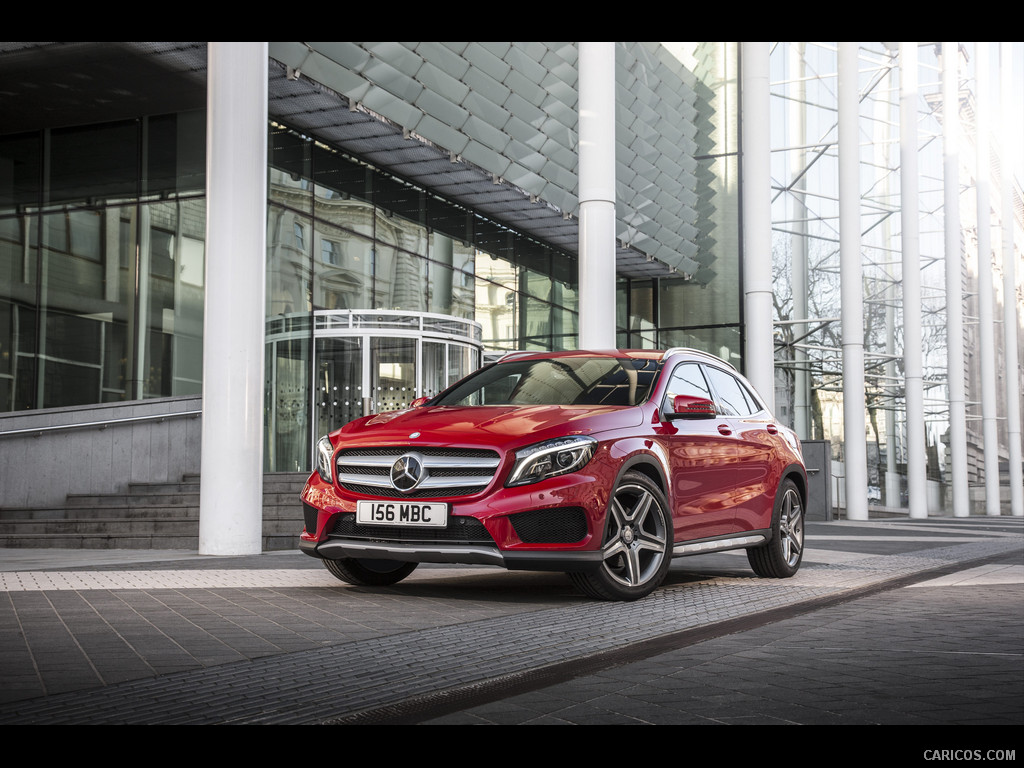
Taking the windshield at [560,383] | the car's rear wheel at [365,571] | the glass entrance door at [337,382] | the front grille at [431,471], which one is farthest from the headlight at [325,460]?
the glass entrance door at [337,382]

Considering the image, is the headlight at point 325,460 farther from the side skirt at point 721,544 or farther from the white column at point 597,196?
the white column at point 597,196

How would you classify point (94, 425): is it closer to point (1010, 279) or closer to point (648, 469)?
point (648, 469)

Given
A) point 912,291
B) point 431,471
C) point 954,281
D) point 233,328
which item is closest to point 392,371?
point 233,328

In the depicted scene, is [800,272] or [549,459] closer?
[549,459]

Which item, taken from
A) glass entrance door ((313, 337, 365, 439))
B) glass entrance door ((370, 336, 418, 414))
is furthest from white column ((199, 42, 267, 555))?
glass entrance door ((370, 336, 418, 414))

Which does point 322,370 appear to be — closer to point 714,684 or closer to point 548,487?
point 548,487

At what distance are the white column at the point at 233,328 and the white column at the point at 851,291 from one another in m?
19.9

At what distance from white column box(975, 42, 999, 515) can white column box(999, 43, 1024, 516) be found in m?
1.40

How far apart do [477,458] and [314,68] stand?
13.6 m

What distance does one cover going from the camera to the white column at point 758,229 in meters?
20.0

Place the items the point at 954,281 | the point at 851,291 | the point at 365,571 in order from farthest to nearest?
1. the point at 954,281
2. the point at 851,291
3. the point at 365,571

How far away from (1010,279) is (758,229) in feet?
92.1

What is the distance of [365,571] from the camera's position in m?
8.08
